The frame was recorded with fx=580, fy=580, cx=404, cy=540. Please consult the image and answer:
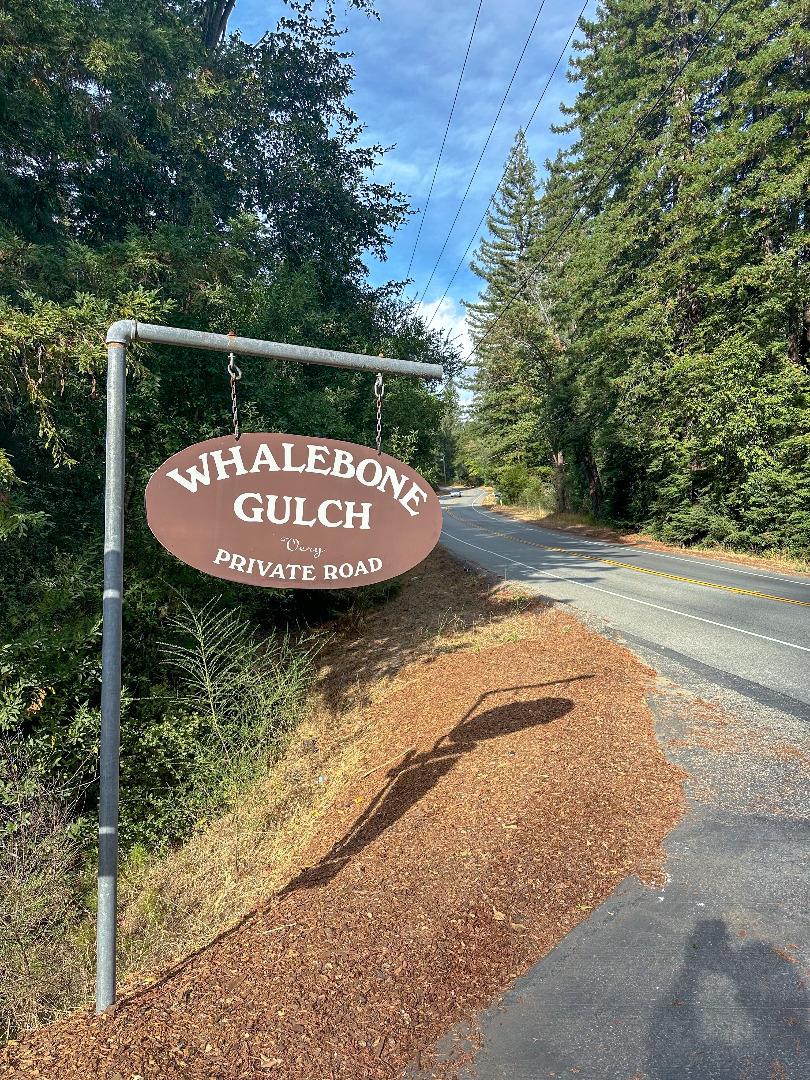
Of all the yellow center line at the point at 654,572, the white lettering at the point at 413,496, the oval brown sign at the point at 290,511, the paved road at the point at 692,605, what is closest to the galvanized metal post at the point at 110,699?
the oval brown sign at the point at 290,511

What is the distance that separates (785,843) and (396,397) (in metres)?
10.8

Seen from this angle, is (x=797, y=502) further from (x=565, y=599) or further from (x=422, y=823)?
(x=422, y=823)

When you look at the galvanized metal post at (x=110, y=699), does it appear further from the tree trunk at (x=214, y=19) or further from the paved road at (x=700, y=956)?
the tree trunk at (x=214, y=19)

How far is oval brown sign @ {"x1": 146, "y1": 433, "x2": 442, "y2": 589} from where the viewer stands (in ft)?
7.69

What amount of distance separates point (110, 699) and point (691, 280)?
2174cm

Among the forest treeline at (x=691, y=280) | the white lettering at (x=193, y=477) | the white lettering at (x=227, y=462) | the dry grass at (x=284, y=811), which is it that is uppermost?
the forest treeline at (x=691, y=280)

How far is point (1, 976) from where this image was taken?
327 centimetres

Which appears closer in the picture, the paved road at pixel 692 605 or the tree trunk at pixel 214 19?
the paved road at pixel 692 605

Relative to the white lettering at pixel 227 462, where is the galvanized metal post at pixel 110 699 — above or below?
below

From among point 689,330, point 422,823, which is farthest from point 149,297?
point 689,330

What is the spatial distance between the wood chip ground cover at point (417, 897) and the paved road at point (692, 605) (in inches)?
59.5

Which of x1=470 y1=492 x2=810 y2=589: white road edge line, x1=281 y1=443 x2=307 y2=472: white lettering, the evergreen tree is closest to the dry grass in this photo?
x1=281 y1=443 x2=307 y2=472: white lettering

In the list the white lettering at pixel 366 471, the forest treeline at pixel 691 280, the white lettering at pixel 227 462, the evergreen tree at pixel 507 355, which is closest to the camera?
the white lettering at pixel 227 462

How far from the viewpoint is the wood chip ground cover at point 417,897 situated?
207 centimetres
